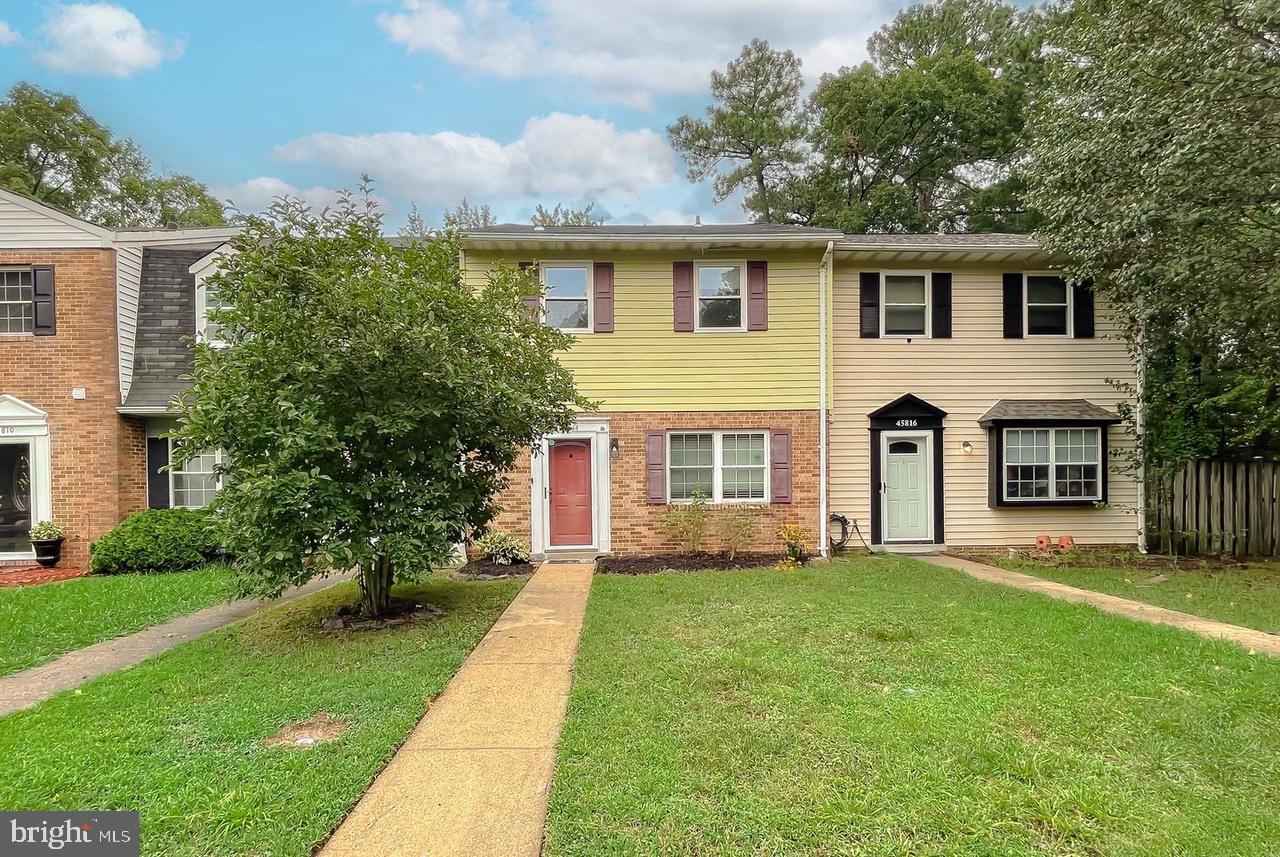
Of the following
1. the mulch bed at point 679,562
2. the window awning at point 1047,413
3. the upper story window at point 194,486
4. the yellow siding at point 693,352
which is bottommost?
the mulch bed at point 679,562

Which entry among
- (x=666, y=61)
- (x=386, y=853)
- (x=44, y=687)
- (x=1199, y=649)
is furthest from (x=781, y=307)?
(x=666, y=61)

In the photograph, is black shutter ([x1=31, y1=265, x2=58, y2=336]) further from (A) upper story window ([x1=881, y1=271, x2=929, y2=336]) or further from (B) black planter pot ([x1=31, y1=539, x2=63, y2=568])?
(A) upper story window ([x1=881, y1=271, x2=929, y2=336])

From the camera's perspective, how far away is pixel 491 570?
922cm

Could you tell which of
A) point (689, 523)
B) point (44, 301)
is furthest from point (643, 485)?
point (44, 301)

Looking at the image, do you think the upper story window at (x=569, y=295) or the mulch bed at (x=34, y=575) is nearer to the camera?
the mulch bed at (x=34, y=575)

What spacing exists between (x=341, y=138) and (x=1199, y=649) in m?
18.3

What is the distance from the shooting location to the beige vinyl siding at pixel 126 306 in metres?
10.5

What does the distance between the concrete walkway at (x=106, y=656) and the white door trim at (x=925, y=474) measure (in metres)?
9.51

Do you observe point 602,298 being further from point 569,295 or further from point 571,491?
point 571,491

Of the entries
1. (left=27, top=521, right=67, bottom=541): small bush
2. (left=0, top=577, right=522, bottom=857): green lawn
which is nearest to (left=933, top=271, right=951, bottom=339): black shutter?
(left=0, top=577, right=522, bottom=857): green lawn

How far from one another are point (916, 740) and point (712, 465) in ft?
22.5

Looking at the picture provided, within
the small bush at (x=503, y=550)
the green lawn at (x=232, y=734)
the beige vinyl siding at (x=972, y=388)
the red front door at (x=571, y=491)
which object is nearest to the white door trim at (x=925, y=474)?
the beige vinyl siding at (x=972, y=388)

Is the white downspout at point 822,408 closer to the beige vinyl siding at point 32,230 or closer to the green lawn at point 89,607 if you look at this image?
the green lawn at point 89,607

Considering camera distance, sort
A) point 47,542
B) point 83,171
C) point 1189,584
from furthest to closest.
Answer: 1. point 83,171
2. point 47,542
3. point 1189,584
